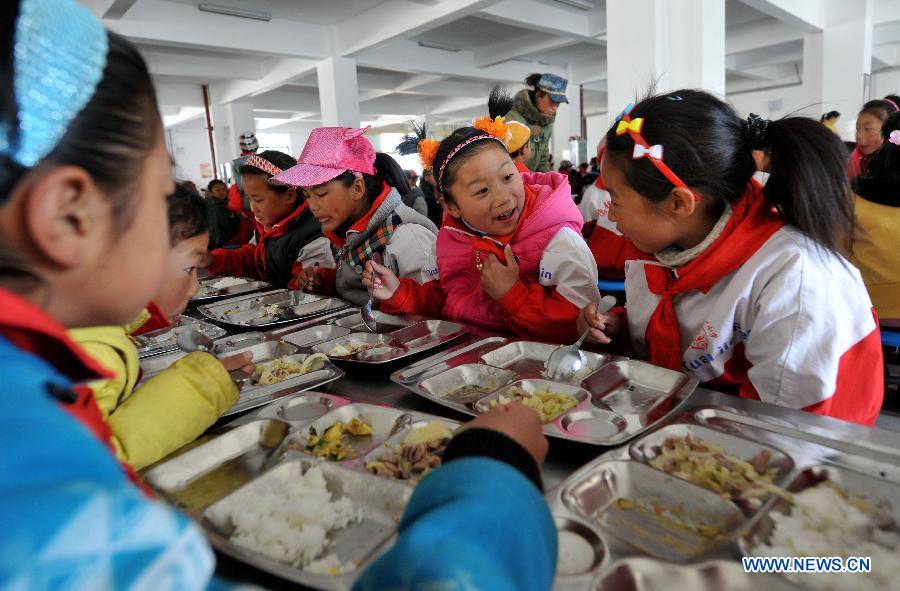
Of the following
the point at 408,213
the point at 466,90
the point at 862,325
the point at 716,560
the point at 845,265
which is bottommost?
the point at 716,560

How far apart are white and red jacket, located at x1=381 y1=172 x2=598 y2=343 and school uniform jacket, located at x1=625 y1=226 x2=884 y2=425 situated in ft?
1.51

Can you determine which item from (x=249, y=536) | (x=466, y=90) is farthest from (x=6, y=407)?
(x=466, y=90)

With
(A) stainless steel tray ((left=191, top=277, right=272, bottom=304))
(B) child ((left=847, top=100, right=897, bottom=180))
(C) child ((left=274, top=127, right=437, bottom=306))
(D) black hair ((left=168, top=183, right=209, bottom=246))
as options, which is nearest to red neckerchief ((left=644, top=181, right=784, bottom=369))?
(C) child ((left=274, top=127, right=437, bottom=306))

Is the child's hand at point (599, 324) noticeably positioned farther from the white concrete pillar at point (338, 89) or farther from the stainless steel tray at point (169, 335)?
the white concrete pillar at point (338, 89)

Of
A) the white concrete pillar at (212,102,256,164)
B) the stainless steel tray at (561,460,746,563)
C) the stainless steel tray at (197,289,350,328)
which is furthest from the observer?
the white concrete pillar at (212,102,256,164)

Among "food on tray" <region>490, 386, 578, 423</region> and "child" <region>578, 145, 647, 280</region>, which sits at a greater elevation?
"child" <region>578, 145, 647, 280</region>

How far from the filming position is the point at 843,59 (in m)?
7.29

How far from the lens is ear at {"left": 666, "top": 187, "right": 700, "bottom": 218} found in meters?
1.27

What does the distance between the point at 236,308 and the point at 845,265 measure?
2.05 meters

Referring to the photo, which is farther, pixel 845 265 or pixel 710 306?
pixel 710 306

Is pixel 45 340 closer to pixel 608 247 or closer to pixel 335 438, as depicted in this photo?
pixel 335 438

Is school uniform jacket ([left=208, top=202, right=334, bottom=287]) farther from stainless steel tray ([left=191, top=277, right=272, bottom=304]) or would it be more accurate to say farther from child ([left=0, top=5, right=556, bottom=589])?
child ([left=0, top=5, right=556, bottom=589])

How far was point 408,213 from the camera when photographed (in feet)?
8.34

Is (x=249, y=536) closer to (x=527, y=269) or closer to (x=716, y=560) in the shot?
(x=716, y=560)
